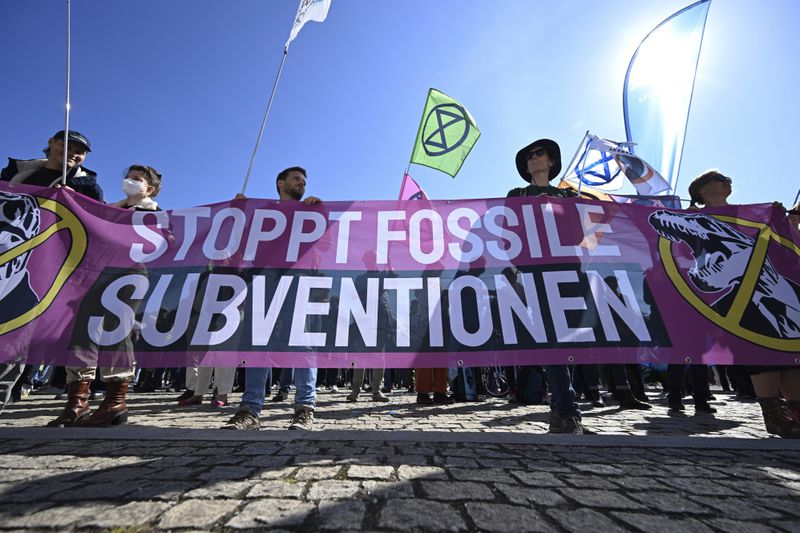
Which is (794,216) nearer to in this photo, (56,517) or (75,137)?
(56,517)

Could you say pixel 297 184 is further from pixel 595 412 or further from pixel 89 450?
pixel 595 412

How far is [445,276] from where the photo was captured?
12.0ft

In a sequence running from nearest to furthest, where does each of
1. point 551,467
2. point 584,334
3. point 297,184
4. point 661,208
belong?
1. point 551,467
2. point 584,334
3. point 661,208
4. point 297,184

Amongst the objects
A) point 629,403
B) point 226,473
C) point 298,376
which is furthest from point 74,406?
point 629,403

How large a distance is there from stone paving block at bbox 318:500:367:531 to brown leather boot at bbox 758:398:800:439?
3.87 meters

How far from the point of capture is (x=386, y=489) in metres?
1.60

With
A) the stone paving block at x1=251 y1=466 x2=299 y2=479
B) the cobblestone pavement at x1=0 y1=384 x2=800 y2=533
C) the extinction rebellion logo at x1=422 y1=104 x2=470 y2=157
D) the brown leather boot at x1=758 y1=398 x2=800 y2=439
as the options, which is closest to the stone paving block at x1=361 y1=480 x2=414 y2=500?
the cobblestone pavement at x1=0 y1=384 x2=800 y2=533

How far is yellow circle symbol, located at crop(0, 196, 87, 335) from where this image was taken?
126 inches

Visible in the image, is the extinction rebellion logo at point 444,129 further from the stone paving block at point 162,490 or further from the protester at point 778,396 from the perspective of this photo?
the stone paving block at point 162,490

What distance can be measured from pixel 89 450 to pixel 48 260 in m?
2.09

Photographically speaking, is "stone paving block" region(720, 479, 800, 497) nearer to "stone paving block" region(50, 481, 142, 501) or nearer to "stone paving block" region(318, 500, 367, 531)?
"stone paving block" region(318, 500, 367, 531)

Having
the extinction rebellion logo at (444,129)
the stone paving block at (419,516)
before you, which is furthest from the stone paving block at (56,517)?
the extinction rebellion logo at (444,129)

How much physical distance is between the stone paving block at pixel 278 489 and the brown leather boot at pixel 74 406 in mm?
2621

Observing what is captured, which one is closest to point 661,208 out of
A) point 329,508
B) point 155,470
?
point 329,508
